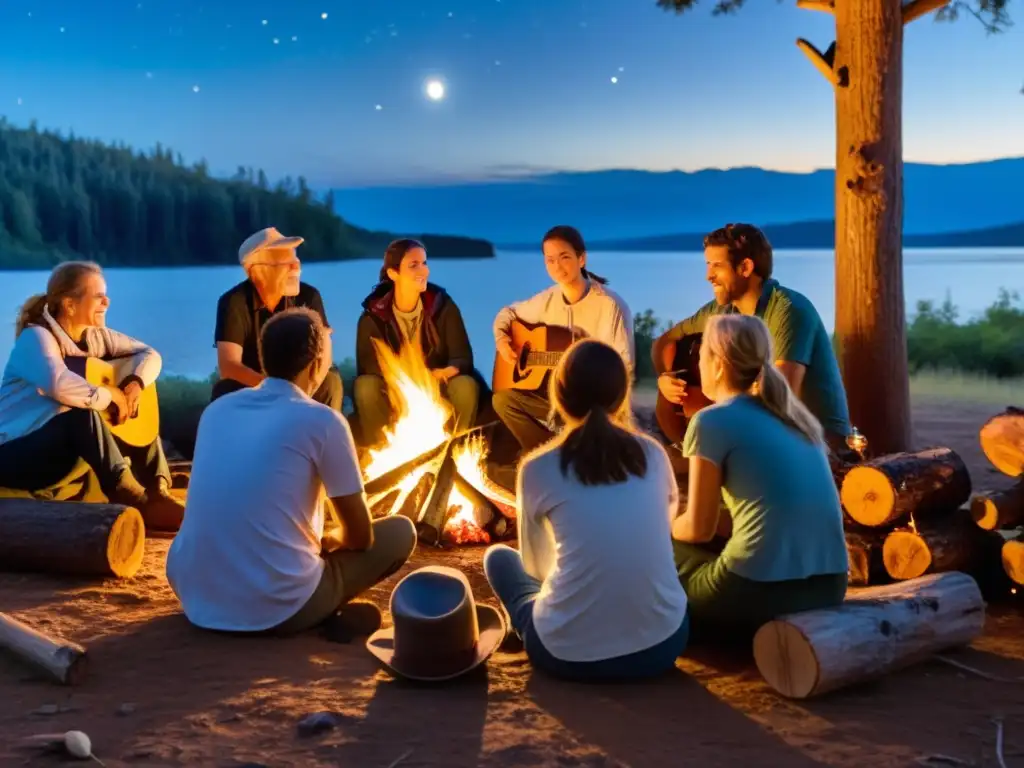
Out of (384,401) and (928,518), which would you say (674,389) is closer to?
(928,518)

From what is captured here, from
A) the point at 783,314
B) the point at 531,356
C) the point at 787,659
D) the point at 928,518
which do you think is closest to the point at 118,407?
the point at 531,356

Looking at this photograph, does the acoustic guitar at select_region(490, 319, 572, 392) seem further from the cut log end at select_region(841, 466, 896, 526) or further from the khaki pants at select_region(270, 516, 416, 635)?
the khaki pants at select_region(270, 516, 416, 635)

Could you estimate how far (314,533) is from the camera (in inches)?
144

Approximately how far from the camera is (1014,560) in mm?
4270

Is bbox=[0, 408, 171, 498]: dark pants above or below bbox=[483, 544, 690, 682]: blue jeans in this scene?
above

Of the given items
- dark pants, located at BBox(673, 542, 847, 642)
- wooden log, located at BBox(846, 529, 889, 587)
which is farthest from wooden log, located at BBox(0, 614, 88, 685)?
wooden log, located at BBox(846, 529, 889, 587)

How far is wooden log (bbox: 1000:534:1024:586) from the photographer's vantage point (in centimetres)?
425

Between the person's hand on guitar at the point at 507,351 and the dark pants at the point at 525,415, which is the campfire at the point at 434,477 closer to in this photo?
the dark pants at the point at 525,415

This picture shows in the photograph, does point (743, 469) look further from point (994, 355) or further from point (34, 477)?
point (994, 355)

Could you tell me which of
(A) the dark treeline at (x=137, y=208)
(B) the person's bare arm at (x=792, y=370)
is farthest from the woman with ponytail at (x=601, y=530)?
(A) the dark treeline at (x=137, y=208)

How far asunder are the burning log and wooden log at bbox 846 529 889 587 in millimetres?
2053

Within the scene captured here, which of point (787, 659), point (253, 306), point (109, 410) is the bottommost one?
point (787, 659)

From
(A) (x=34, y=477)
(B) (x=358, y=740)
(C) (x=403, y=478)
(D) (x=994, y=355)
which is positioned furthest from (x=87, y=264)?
(D) (x=994, y=355)

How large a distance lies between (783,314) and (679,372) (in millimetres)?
704
